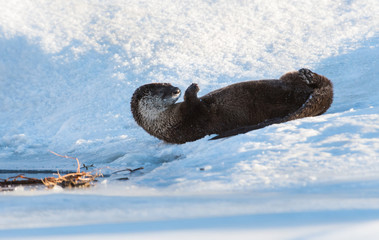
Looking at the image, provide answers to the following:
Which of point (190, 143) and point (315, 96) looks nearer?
point (190, 143)

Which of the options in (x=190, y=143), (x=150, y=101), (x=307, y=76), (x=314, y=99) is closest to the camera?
(x=190, y=143)

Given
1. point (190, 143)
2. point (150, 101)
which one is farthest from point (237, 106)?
point (150, 101)

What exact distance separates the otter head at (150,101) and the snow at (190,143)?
43 cm

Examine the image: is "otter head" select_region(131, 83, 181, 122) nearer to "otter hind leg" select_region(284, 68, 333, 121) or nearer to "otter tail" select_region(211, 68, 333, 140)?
"otter tail" select_region(211, 68, 333, 140)

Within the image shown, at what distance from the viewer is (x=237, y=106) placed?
5125 millimetres

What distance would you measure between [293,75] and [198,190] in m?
3.12

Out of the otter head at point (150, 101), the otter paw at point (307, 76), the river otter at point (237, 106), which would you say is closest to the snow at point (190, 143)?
the river otter at point (237, 106)

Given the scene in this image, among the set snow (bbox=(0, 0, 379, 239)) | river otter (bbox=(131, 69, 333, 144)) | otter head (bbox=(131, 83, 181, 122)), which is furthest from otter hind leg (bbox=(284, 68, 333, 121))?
otter head (bbox=(131, 83, 181, 122))

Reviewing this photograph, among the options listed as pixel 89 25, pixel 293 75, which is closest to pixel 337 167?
pixel 293 75

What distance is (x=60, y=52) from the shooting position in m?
9.46

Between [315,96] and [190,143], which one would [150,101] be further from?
[315,96]

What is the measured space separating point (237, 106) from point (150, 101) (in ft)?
3.66

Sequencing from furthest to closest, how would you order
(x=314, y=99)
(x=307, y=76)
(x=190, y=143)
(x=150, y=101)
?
(x=150, y=101), (x=307, y=76), (x=314, y=99), (x=190, y=143)

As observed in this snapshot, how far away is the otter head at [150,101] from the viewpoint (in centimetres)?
538
